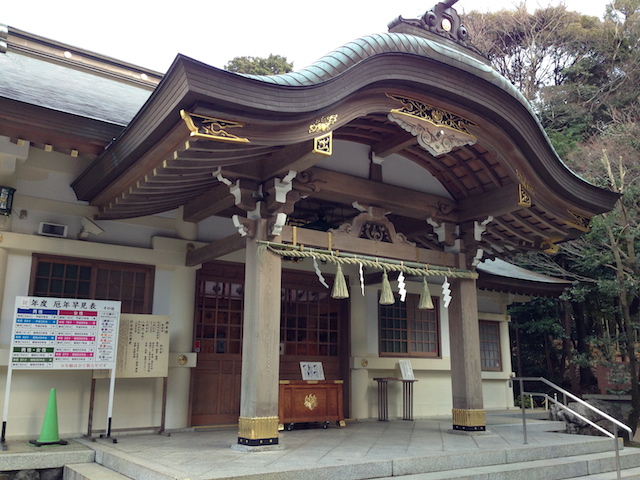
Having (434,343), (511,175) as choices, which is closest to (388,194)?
(511,175)

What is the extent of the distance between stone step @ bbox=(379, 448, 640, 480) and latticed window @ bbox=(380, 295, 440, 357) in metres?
3.73

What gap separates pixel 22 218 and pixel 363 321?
5.33m

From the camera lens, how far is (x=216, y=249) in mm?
6559

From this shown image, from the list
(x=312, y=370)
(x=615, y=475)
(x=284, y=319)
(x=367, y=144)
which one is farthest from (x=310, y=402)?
(x=615, y=475)

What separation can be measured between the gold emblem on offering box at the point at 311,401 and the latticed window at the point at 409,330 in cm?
220

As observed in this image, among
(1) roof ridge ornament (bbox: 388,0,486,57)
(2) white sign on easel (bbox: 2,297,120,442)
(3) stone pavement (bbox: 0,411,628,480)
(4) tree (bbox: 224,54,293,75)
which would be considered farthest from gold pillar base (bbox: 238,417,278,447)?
(4) tree (bbox: 224,54,293,75)

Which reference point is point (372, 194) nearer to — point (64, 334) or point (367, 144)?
point (367, 144)

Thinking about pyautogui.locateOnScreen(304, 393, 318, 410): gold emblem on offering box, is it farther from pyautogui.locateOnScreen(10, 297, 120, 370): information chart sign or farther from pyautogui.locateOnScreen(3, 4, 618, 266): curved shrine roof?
pyautogui.locateOnScreen(3, 4, 618, 266): curved shrine roof

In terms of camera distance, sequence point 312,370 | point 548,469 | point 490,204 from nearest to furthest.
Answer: point 548,469 → point 490,204 → point 312,370

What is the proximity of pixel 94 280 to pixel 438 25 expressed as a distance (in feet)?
17.5

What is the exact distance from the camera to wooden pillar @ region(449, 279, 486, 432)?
22.5ft

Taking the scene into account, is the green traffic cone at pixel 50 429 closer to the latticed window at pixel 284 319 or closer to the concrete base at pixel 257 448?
the concrete base at pixel 257 448

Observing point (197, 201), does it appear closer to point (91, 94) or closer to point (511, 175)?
point (91, 94)

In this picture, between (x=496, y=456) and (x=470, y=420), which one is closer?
(x=496, y=456)
